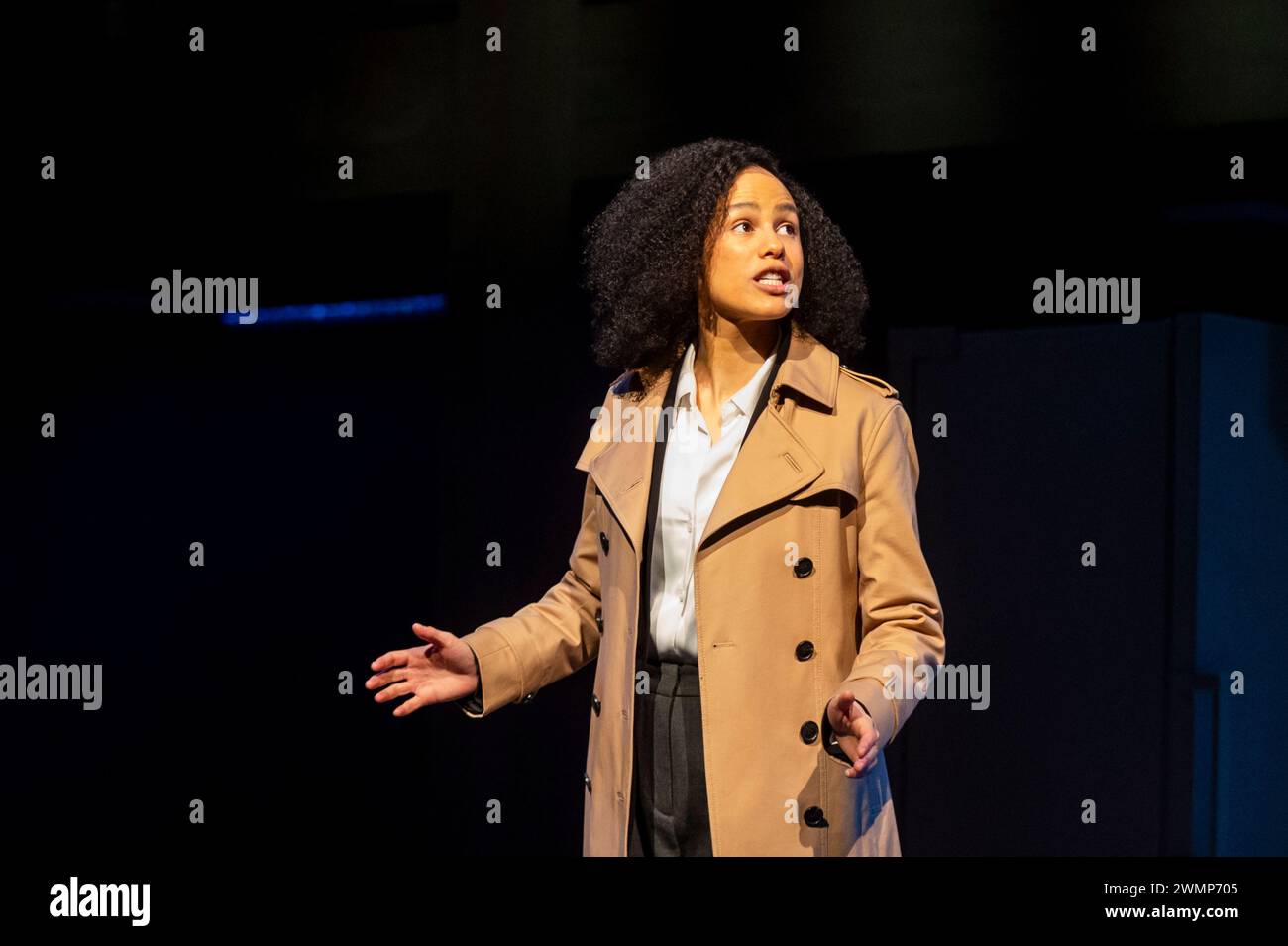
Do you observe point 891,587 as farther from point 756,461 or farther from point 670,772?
point 670,772

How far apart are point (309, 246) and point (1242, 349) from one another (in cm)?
251

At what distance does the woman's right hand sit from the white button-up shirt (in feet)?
1.18

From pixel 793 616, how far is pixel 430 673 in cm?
66

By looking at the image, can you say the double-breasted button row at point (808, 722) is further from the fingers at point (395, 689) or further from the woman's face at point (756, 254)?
the fingers at point (395, 689)

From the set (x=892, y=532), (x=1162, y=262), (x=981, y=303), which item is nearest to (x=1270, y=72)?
(x=1162, y=262)

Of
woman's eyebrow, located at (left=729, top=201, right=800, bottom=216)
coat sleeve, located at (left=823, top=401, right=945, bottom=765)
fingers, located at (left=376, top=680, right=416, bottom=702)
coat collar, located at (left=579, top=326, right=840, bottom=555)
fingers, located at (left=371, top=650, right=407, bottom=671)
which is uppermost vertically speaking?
woman's eyebrow, located at (left=729, top=201, right=800, bottom=216)

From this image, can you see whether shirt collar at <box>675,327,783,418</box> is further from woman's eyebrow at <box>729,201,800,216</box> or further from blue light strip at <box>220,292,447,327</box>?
blue light strip at <box>220,292,447,327</box>

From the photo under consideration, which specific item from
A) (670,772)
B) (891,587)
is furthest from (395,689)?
(891,587)

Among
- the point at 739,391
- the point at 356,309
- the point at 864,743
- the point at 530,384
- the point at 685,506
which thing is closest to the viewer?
the point at 864,743

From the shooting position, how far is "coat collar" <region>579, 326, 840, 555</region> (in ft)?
8.34

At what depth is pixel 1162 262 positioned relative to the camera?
3621mm

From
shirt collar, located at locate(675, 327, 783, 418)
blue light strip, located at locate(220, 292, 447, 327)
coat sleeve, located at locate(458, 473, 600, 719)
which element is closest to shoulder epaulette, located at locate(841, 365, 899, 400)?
shirt collar, located at locate(675, 327, 783, 418)

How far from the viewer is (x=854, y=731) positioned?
2312mm

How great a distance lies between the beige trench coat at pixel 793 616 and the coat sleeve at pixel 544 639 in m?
0.05
